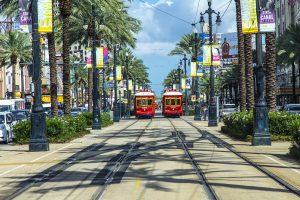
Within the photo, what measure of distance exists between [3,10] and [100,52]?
Result: 9213 mm

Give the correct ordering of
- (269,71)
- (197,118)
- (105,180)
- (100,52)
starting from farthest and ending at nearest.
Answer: (197,118) < (100,52) < (269,71) < (105,180)

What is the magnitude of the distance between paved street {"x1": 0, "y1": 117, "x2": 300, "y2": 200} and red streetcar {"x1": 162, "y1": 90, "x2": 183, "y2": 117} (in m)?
50.1

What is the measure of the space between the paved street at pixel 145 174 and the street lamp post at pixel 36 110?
1.58 ft

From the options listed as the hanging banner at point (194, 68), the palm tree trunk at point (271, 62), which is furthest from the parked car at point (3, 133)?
the hanging banner at point (194, 68)

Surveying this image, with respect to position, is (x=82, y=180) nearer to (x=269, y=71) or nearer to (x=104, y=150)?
(x=104, y=150)

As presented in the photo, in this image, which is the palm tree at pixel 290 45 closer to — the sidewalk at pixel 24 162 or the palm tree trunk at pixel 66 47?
the palm tree trunk at pixel 66 47

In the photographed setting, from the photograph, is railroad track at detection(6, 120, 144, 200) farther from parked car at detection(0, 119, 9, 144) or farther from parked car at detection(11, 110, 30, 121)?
parked car at detection(11, 110, 30, 121)

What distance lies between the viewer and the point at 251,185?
11711mm

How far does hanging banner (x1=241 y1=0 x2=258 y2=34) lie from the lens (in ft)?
72.9

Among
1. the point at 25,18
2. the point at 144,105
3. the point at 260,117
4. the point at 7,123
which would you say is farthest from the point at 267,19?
the point at 144,105

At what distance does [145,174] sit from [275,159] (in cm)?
499

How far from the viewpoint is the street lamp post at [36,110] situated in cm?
2191

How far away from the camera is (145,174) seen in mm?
13898

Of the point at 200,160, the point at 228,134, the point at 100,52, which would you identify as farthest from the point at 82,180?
the point at 100,52
